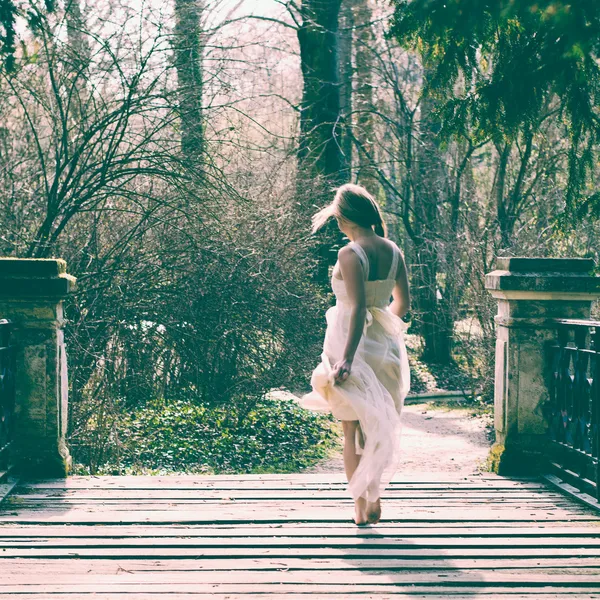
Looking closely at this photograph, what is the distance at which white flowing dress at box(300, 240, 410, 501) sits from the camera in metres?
4.83

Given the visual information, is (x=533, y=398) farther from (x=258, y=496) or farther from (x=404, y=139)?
(x=404, y=139)

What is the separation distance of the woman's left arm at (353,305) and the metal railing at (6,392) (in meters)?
2.31

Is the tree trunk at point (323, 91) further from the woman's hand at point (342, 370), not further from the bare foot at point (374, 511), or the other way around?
the bare foot at point (374, 511)

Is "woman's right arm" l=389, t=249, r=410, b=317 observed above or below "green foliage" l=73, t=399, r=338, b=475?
above

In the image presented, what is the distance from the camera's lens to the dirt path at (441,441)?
406 inches

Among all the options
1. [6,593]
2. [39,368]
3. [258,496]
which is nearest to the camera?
[6,593]

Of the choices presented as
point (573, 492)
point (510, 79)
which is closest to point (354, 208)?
point (510, 79)

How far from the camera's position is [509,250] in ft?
43.2

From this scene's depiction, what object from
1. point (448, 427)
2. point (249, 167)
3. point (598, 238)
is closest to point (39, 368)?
point (249, 167)

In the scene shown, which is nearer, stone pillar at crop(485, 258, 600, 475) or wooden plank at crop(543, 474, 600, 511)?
wooden plank at crop(543, 474, 600, 511)

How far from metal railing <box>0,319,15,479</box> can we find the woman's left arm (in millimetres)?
2312

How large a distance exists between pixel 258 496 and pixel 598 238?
10465 mm

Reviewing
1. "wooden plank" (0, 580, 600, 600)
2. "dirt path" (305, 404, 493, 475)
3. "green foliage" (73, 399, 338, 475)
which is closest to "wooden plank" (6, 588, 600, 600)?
"wooden plank" (0, 580, 600, 600)

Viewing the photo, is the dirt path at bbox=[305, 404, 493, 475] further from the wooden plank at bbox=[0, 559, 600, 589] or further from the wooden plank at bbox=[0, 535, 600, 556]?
the wooden plank at bbox=[0, 559, 600, 589]
